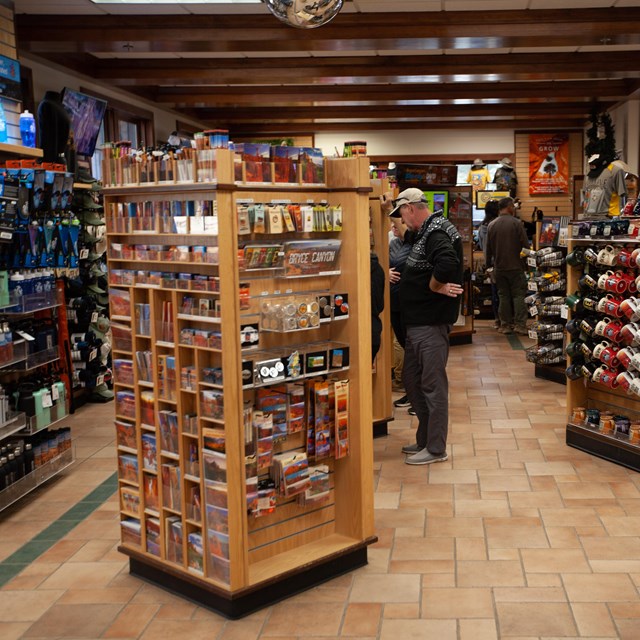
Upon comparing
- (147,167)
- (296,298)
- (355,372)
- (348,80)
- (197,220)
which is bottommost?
(355,372)

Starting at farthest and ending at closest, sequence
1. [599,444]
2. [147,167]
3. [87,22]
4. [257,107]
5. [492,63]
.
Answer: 1. [257,107]
2. [492,63]
3. [87,22]
4. [599,444]
5. [147,167]

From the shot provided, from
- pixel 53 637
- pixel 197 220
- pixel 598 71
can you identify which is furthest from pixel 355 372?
pixel 598 71

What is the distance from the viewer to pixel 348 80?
33.1ft

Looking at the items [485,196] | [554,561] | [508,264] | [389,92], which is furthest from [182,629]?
[485,196]

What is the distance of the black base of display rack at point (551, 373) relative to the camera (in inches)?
328

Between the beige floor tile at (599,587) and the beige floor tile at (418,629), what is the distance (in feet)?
2.01

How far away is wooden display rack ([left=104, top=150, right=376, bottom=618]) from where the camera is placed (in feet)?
11.6

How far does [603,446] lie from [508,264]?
5875 mm

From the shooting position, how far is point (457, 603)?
12.2 feet

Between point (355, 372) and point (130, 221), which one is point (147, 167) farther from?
point (355, 372)

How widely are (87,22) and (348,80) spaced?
3418 millimetres

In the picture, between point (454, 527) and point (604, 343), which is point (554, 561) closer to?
point (454, 527)

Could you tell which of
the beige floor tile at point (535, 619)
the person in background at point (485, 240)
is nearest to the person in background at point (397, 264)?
the beige floor tile at point (535, 619)

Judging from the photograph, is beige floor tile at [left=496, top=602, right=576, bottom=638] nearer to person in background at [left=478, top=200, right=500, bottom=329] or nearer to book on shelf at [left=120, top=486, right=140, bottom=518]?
book on shelf at [left=120, top=486, right=140, bottom=518]
